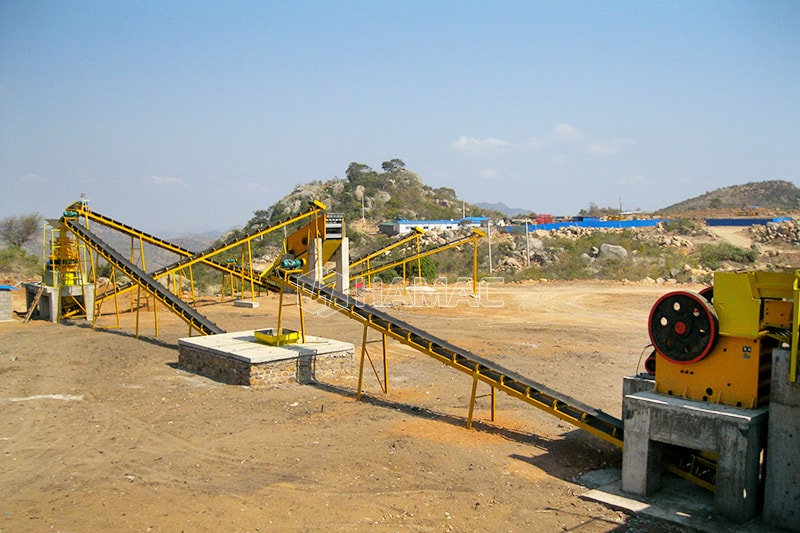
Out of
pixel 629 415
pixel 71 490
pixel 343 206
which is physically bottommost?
pixel 71 490

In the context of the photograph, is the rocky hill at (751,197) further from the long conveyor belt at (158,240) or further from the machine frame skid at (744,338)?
the machine frame skid at (744,338)

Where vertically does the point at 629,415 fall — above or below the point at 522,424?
above

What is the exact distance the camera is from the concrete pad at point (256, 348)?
16.0 m

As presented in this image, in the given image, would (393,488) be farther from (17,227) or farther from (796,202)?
(796,202)

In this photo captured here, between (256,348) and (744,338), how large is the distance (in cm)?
1142

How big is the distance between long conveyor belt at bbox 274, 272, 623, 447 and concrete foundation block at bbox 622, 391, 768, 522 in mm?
779

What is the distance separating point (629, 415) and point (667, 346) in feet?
3.87

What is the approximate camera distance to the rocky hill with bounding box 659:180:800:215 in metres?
105

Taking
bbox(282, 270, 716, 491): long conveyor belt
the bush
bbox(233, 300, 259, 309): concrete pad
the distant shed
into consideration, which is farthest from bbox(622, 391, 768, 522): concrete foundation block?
the distant shed

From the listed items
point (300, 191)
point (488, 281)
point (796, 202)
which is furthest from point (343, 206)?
point (796, 202)

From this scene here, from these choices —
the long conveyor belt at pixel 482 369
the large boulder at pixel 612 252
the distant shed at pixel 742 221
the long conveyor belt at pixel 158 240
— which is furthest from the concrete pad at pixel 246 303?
the distant shed at pixel 742 221

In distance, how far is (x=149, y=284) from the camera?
76.1ft

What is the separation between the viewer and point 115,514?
862 centimetres

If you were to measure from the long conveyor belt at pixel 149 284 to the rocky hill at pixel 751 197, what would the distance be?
306ft
